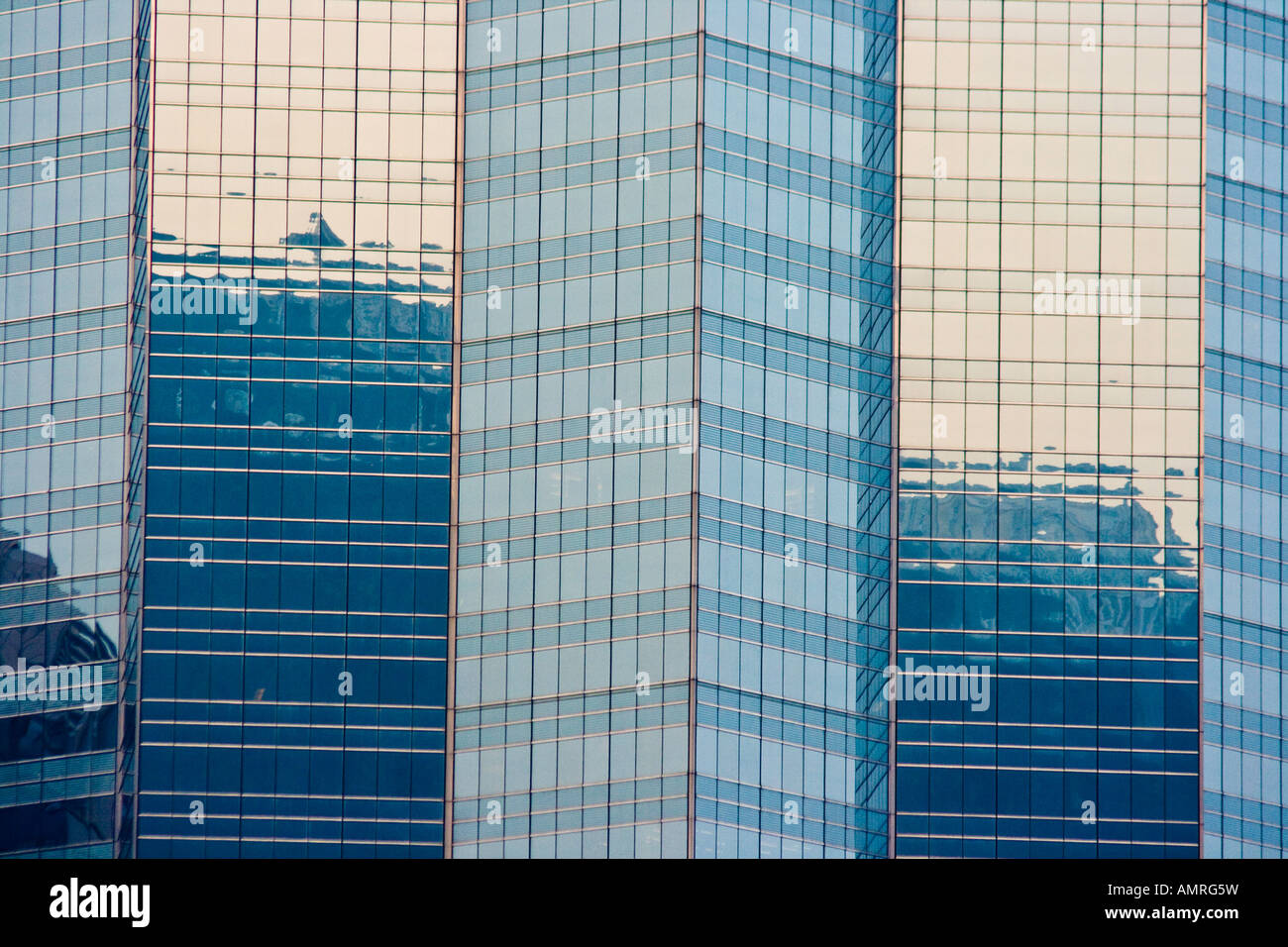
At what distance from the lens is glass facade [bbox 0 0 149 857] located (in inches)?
4279

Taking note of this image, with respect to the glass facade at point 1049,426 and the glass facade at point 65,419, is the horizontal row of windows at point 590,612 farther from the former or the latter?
the glass facade at point 65,419

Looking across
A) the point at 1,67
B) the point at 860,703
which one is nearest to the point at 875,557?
the point at 860,703

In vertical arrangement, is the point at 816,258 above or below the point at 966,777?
above

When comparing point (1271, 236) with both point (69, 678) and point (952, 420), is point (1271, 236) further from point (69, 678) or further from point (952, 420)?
point (69, 678)

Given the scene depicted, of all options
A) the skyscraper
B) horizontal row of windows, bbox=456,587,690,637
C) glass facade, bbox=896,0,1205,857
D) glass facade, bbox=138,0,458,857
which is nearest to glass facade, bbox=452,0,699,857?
horizontal row of windows, bbox=456,587,690,637

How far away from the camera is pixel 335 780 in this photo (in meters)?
108

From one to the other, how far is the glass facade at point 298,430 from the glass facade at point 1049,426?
24.4 m

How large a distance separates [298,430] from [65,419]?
40.0 feet

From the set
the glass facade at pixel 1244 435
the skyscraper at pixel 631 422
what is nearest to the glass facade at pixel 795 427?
the skyscraper at pixel 631 422

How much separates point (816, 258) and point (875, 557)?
15.2 m

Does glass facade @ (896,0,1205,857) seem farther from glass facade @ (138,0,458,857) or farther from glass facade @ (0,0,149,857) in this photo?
glass facade @ (0,0,149,857)

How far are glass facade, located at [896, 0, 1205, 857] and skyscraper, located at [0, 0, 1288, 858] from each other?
220 millimetres

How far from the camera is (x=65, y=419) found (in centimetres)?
11169

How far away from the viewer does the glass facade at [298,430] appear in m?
108
